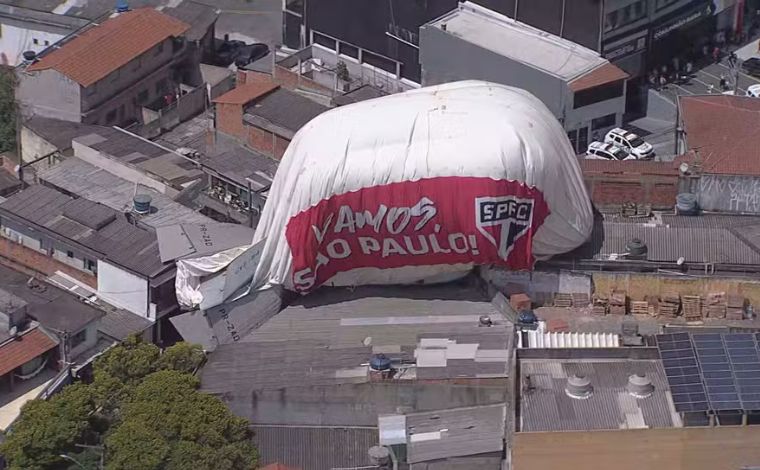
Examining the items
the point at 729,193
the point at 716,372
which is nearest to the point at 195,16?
the point at 729,193

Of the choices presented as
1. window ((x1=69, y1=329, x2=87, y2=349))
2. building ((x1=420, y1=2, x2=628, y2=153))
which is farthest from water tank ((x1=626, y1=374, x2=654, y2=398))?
building ((x1=420, y1=2, x2=628, y2=153))

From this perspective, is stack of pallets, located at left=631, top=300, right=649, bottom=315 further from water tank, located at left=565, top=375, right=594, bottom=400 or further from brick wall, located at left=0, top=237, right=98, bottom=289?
brick wall, located at left=0, top=237, right=98, bottom=289

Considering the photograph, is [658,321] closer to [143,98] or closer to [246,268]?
[246,268]

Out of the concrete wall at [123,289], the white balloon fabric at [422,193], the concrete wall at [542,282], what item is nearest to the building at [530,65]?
the white balloon fabric at [422,193]

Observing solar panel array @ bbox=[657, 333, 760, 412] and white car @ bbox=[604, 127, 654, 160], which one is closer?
solar panel array @ bbox=[657, 333, 760, 412]

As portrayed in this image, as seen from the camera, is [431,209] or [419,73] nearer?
[431,209]

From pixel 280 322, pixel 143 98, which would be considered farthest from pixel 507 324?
pixel 143 98
